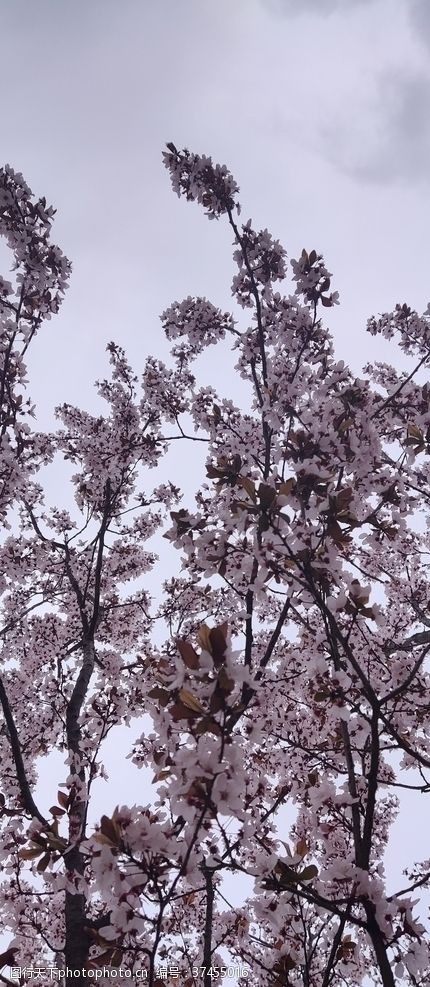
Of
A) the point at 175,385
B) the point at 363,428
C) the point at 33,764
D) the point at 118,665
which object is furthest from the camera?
the point at 33,764

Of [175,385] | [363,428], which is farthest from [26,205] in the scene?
[363,428]

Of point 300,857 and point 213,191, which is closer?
point 300,857

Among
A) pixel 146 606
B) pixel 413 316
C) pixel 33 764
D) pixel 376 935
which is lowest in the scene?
pixel 376 935

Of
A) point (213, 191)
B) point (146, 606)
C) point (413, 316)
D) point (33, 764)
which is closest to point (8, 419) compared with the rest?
point (213, 191)

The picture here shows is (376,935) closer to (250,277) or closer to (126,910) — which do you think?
(126,910)

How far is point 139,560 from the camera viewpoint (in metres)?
10.9

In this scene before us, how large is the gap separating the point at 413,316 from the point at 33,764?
1016 cm

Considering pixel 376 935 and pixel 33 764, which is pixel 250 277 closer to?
pixel 376 935

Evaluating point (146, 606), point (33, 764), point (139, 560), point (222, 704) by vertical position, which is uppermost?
point (139, 560)

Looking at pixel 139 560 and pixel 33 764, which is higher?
pixel 139 560

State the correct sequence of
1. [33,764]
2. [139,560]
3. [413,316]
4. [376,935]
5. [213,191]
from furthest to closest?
[139,560] < [33,764] < [413,316] < [213,191] < [376,935]

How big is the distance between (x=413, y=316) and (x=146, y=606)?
6.88 metres

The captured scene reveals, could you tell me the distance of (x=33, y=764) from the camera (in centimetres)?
966

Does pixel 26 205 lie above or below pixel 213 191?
below
